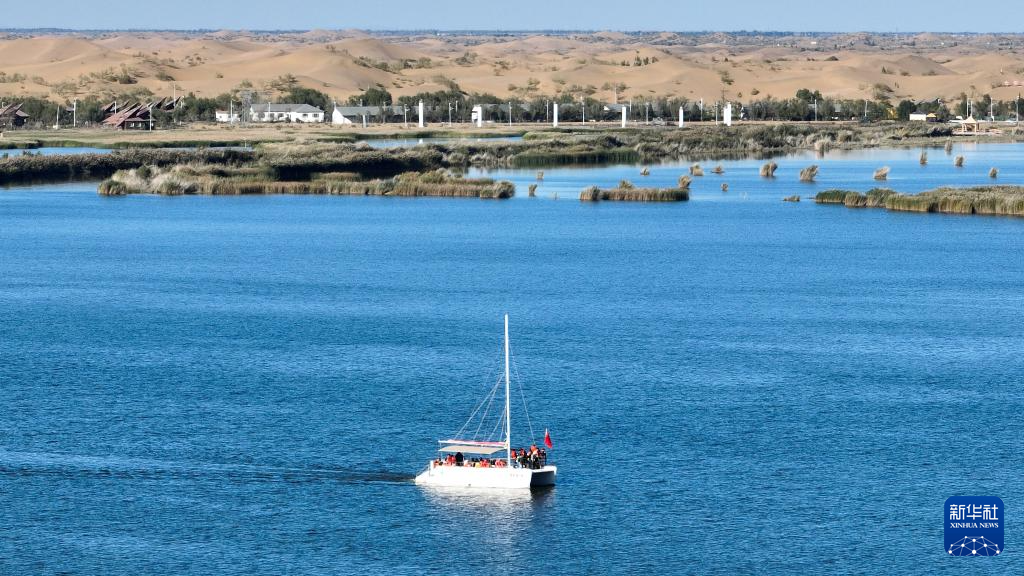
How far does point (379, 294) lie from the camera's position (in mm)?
59625

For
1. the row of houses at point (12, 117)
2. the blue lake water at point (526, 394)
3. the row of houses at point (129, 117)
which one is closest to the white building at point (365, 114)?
the row of houses at point (129, 117)

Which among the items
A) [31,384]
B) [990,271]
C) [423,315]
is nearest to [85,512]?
[31,384]

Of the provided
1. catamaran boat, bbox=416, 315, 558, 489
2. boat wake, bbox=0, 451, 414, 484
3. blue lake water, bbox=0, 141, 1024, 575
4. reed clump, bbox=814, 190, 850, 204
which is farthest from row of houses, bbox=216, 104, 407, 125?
catamaran boat, bbox=416, 315, 558, 489

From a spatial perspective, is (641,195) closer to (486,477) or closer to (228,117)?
(486,477)

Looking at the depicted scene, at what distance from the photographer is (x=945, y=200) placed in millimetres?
87688

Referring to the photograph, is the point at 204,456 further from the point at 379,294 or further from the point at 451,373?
the point at 379,294

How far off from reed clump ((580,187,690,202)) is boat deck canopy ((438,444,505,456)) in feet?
203

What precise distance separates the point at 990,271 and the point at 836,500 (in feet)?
114

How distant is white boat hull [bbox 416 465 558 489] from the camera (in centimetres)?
3328

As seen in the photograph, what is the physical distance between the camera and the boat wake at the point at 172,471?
34.2 meters

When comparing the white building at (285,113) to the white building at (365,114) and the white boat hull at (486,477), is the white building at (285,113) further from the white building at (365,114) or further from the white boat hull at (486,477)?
the white boat hull at (486,477)

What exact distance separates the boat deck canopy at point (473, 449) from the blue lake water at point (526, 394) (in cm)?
77

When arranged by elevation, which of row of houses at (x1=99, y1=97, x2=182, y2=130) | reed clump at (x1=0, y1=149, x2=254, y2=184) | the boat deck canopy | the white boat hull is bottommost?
the white boat hull

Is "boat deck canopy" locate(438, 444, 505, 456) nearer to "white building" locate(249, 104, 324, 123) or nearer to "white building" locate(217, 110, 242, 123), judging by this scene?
"white building" locate(217, 110, 242, 123)
